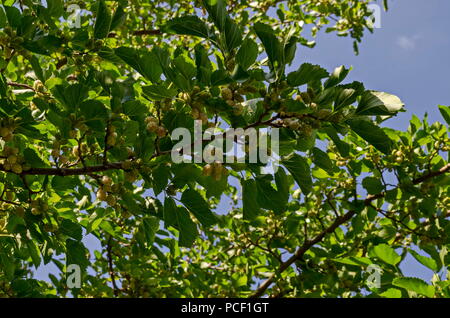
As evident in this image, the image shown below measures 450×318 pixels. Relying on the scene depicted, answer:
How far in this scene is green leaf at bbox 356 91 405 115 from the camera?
65.9 inches

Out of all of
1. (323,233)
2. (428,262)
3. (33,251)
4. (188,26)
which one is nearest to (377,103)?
(188,26)

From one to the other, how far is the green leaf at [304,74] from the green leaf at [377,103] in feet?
0.63

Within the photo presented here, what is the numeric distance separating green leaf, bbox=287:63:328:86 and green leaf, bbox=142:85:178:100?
0.44 meters

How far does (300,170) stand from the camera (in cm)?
192

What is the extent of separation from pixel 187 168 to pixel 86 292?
9.95ft

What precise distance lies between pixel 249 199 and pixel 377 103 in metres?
0.66

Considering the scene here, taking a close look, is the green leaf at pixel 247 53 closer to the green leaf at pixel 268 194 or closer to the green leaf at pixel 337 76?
the green leaf at pixel 337 76

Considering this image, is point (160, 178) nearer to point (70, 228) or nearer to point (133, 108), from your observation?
point (133, 108)

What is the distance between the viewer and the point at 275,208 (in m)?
1.94

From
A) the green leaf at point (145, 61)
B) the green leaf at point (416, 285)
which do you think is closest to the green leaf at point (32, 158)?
the green leaf at point (145, 61)

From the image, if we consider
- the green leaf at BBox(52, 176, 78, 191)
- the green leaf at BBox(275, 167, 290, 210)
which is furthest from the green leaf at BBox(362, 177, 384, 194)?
the green leaf at BBox(52, 176, 78, 191)

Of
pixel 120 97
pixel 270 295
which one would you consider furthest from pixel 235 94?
pixel 270 295

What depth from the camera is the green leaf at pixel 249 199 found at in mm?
1952
